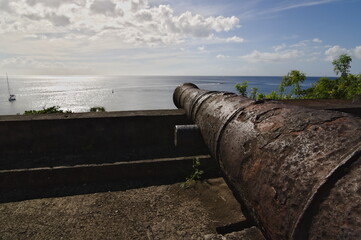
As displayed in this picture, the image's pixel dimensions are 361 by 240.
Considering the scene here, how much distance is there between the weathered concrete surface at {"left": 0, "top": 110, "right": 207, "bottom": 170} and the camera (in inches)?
158

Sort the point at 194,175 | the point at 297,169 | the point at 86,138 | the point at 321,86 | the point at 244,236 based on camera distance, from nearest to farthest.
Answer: the point at 297,169, the point at 244,236, the point at 194,175, the point at 86,138, the point at 321,86

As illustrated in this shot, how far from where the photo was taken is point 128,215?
9.25 ft

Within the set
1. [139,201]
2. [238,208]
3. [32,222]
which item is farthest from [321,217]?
[32,222]

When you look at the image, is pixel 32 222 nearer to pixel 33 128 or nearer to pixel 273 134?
pixel 33 128

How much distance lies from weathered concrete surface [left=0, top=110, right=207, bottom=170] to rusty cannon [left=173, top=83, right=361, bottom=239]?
99.7 inches

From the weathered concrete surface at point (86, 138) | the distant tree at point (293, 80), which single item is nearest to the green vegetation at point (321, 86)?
the distant tree at point (293, 80)

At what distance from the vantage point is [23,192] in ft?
11.1

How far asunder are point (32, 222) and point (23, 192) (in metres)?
0.87

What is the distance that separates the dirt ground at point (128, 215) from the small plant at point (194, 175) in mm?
133

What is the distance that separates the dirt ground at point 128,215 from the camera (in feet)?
8.29

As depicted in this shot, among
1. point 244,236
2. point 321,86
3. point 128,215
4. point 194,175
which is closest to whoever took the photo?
point 244,236

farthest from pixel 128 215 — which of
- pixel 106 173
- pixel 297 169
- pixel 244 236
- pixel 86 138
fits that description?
pixel 297 169

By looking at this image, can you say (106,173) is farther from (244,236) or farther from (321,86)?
(321,86)

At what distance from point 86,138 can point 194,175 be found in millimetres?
2056
